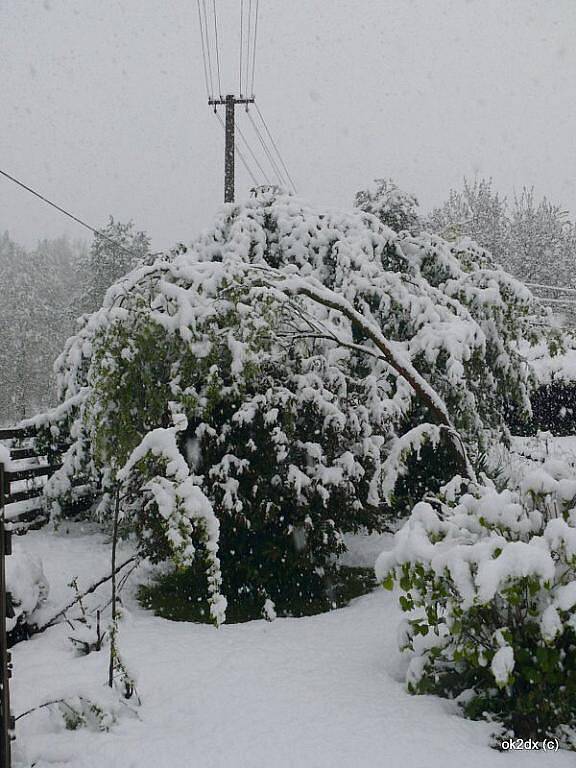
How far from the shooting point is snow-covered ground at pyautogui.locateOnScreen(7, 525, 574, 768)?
267 centimetres

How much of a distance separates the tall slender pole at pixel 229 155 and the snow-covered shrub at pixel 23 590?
11165 millimetres

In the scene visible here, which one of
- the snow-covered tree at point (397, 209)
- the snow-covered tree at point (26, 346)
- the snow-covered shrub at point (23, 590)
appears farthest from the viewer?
the snow-covered tree at point (26, 346)

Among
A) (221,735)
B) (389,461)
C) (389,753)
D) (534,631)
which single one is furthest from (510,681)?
(389,461)

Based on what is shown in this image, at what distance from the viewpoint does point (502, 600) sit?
2.98 m

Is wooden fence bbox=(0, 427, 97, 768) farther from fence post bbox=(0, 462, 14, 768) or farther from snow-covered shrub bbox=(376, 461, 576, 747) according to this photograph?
snow-covered shrub bbox=(376, 461, 576, 747)

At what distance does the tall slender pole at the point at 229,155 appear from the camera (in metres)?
14.4

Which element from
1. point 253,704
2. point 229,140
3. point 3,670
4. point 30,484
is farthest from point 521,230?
point 3,670

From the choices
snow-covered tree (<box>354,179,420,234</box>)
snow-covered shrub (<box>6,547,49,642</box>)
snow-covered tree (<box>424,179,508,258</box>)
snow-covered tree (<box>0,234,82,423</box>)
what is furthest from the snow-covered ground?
snow-covered tree (<box>0,234,82,423</box>)

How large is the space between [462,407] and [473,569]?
153 inches

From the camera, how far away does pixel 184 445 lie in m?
5.11

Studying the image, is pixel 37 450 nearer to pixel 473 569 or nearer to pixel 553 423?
pixel 473 569

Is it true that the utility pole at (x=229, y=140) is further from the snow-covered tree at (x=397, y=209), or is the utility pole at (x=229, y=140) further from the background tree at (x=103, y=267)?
the background tree at (x=103, y=267)

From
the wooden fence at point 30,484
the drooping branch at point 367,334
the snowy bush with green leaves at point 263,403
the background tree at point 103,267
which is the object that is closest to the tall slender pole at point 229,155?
the wooden fence at point 30,484

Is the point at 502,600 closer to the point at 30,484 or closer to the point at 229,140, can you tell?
the point at 30,484
